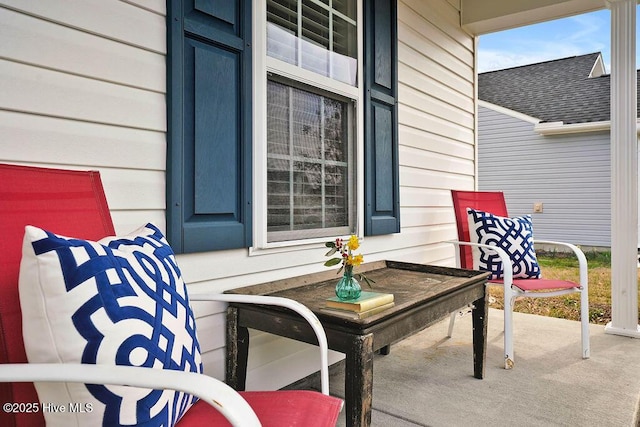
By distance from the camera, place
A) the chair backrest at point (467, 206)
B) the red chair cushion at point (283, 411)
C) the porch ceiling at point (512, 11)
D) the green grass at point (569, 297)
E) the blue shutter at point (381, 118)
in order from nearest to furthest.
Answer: the red chair cushion at point (283, 411)
the blue shutter at point (381, 118)
the chair backrest at point (467, 206)
the porch ceiling at point (512, 11)
the green grass at point (569, 297)

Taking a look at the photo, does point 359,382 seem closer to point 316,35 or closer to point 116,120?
point 116,120

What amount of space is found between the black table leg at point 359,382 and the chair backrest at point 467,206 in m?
1.91

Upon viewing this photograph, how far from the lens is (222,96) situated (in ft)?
5.61

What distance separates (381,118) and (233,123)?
1.22m

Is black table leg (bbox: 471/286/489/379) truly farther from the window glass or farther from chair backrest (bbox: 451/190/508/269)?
the window glass

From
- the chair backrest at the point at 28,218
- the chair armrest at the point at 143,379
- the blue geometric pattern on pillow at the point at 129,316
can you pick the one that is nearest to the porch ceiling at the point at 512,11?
the chair backrest at the point at 28,218

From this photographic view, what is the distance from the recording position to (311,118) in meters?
2.25

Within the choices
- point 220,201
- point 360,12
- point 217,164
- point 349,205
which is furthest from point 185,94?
point 360,12

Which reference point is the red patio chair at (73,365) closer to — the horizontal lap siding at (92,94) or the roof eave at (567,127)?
the horizontal lap siding at (92,94)

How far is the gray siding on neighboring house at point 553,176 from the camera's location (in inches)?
295

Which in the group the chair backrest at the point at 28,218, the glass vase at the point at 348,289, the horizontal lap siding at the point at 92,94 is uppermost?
the horizontal lap siding at the point at 92,94

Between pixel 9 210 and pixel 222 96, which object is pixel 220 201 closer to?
pixel 222 96

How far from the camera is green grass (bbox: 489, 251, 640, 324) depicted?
4.06 m

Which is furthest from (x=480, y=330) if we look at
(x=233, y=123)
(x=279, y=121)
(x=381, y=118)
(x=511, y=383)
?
(x=233, y=123)
